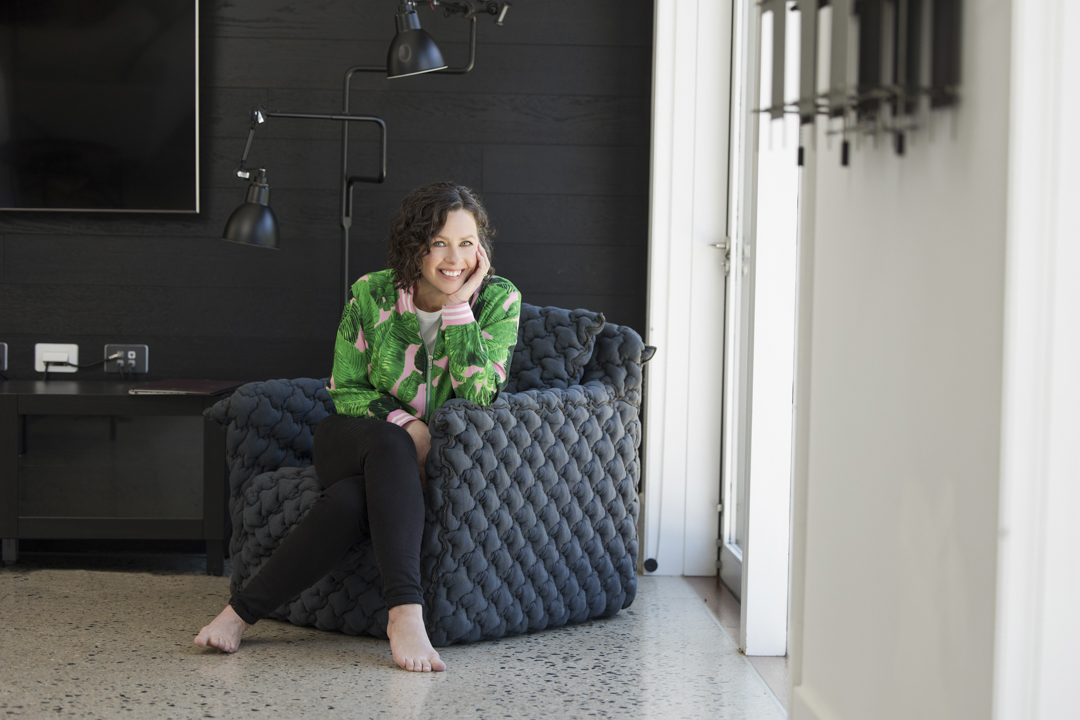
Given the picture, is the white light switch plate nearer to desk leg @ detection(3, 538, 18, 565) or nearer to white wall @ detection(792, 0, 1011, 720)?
desk leg @ detection(3, 538, 18, 565)

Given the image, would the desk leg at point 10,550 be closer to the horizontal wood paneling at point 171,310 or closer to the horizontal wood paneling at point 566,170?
the horizontal wood paneling at point 171,310

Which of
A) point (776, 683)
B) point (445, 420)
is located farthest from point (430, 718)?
point (776, 683)

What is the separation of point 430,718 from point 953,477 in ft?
3.41

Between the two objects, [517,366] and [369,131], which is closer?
[517,366]

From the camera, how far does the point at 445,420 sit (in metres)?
1.96

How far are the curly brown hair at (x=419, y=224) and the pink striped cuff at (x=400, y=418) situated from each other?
0.30m

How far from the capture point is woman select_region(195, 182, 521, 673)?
6.25 ft

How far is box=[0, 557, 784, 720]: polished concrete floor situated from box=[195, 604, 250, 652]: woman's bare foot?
3 cm

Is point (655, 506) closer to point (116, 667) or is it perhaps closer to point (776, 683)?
point (776, 683)

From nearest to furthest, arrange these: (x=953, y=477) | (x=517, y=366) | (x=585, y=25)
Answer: (x=953, y=477) < (x=517, y=366) < (x=585, y=25)

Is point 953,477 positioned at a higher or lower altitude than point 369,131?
lower

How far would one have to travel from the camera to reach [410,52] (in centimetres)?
254

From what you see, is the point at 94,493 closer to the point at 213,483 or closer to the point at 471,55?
the point at 213,483

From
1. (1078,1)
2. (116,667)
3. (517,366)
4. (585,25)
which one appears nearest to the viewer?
(1078,1)
